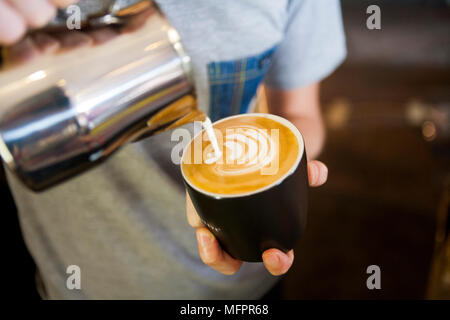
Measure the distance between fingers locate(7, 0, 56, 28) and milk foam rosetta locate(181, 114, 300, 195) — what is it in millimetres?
187

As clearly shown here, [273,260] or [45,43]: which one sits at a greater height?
[45,43]

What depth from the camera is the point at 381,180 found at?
1.67m

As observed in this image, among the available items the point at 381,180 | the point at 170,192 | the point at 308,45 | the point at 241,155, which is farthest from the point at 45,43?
the point at 381,180

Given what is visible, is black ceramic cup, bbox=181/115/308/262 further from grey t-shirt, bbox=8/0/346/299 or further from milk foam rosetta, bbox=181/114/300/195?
grey t-shirt, bbox=8/0/346/299

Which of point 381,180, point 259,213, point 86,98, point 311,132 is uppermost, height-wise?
point 86,98

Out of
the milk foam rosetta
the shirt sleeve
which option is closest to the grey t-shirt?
the shirt sleeve

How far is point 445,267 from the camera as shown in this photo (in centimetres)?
72

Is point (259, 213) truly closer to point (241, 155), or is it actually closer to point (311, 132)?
point (241, 155)

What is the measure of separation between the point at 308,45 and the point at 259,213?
377 millimetres

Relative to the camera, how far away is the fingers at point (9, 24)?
293mm

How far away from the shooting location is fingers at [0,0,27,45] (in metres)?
0.29

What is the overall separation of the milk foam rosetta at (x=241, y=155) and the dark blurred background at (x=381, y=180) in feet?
1.18

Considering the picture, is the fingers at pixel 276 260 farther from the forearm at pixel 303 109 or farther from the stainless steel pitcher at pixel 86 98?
the forearm at pixel 303 109

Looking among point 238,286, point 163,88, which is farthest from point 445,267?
point 163,88
